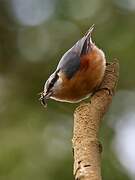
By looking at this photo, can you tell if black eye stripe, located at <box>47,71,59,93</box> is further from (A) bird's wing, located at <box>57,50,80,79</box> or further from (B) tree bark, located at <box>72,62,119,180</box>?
(B) tree bark, located at <box>72,62,119,180</box>

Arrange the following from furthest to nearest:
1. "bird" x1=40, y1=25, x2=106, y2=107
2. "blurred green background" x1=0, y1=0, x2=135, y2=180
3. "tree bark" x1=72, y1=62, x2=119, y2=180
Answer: "blurred green background" x1=0, y1=0, x2=135, y2=180, "bird" x1=40, y1=25, x2=106, y2=107, "tree bark" x1=72, y1=62, x2=119, y2=180

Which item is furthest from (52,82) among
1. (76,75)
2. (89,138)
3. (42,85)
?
(42,85)

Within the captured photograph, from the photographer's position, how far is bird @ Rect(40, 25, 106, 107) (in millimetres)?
1115

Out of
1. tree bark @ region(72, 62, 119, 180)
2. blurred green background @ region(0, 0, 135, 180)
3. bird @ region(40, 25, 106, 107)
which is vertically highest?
blurred green background @ region(0, 0, 135, 180)

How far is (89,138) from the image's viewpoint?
0.69 metres

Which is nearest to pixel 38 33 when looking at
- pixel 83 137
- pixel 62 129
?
pixel 62 129

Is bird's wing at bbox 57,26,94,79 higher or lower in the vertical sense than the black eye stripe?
higher

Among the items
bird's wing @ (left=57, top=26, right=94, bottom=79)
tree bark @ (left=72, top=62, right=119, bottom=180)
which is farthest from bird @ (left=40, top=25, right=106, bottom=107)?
tree bark @ (left=72, top=62, right=119, bottom=180)

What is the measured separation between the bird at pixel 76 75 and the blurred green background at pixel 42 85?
2.21 feet

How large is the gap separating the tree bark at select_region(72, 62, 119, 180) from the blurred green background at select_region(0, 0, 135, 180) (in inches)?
41.3

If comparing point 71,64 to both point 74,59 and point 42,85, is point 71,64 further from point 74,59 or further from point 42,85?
point 42,85

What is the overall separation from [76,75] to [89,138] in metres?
0.50

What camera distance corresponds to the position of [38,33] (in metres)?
2.58

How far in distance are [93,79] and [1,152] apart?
3.38ft
